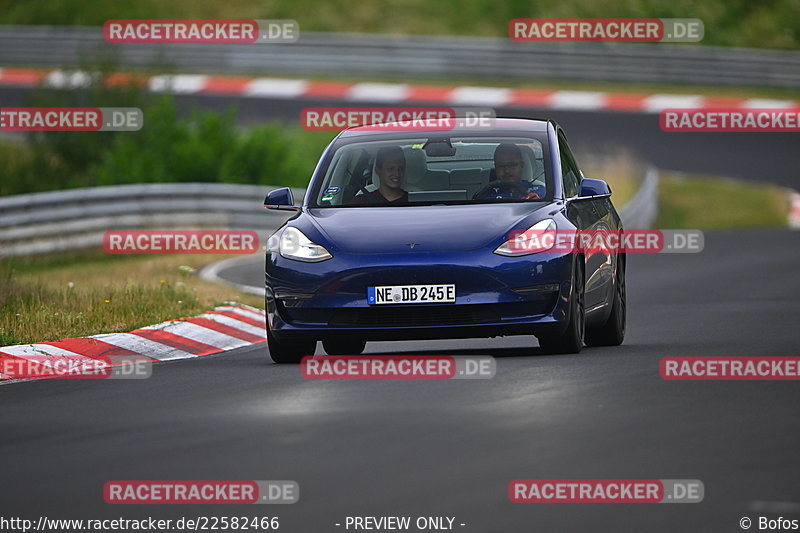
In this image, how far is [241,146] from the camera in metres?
31.4

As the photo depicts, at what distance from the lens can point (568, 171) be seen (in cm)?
1269

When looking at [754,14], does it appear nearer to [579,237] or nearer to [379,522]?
[579,237]

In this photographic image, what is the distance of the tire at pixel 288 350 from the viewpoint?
11.6 meters

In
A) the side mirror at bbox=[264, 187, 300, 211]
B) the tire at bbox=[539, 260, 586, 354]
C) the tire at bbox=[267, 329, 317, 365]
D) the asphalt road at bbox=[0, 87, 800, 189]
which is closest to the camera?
the tire at bbox=[539, 260, 586, 354]

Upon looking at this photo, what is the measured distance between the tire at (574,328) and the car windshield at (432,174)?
80cm

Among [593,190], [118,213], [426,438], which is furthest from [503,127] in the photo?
[118,213]

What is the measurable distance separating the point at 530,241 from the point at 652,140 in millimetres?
24437

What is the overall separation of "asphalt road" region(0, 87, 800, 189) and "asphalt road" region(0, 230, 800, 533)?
20755 mm

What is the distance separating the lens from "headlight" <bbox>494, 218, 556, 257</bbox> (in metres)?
11.1

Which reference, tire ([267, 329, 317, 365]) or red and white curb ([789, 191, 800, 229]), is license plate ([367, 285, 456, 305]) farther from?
red and white curb ([789, 191, 800, 229])

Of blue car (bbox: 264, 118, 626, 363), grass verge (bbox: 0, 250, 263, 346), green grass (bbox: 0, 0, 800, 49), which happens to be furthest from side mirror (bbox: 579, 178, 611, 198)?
green grass (bbox: 0, 0, 800, 49)

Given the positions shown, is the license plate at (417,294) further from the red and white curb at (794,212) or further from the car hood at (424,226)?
the red and white curb at (794,212)

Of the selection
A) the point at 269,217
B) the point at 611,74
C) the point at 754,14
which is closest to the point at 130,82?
the point at 269,217

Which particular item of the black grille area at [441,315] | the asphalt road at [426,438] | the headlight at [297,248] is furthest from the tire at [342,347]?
the black grille area at [441,315]
